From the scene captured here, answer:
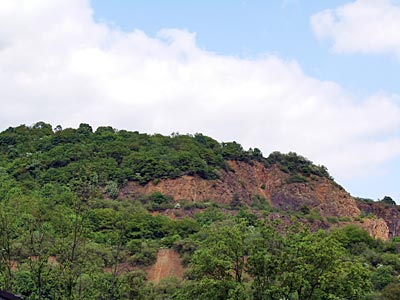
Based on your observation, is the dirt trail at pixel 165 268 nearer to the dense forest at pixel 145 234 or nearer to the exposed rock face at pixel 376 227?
the dense forest at pixel 145 234

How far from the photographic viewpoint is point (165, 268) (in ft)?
165

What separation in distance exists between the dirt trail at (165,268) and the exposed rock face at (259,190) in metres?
15.7

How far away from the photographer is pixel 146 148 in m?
75.6

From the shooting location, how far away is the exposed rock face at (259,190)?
67375 millimetres

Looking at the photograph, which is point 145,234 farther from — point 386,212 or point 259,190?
point 386,212

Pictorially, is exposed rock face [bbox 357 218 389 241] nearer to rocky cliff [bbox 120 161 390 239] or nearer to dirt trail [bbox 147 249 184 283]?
rocky cliff [bbox 120 161 390 239]

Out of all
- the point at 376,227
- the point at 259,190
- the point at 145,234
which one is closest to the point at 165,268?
the point at 145,234

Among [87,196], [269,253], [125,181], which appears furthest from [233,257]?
[125,181]

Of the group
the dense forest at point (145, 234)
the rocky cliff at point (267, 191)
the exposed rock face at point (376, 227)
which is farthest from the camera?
the rocky cliff at point (267, 191)

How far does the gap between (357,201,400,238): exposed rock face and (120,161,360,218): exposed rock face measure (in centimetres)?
444

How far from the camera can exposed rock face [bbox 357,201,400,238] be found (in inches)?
2940

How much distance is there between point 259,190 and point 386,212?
16.9 m

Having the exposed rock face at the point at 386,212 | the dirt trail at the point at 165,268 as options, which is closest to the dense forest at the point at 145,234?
the dirt trail at the point at 165,268

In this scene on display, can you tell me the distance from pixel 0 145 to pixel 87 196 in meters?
62.2
